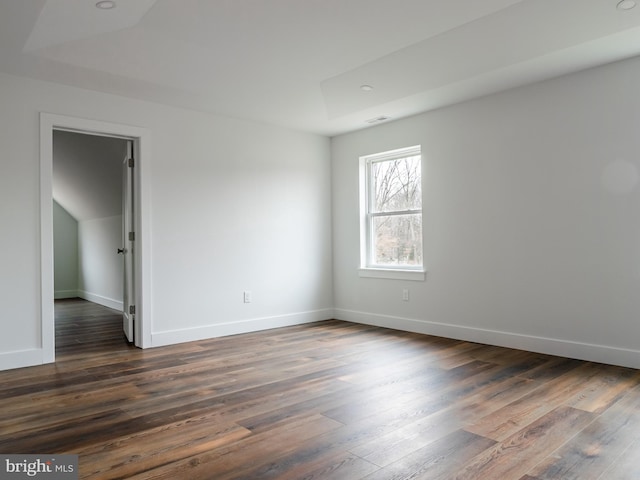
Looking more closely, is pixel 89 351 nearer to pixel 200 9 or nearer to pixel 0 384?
pixel 0 384

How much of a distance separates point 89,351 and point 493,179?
4038mm

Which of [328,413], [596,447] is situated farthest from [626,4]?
[328,413]

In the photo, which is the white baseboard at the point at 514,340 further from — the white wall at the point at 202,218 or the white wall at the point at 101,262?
the white wall at the point at 101,262

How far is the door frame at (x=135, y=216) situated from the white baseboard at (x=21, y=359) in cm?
4

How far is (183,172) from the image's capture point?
15.2ft

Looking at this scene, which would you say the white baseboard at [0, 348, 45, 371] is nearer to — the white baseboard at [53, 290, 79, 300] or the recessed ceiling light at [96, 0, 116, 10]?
the recessed ceiling light at [96, 0, 116, 10]

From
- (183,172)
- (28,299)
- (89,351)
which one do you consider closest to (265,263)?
(183,172)

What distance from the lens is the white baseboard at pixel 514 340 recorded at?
3.52 metres

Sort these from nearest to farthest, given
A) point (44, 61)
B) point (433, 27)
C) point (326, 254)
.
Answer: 1. point (433, 27)
2. point (44, 61)
3. point (326, 254)

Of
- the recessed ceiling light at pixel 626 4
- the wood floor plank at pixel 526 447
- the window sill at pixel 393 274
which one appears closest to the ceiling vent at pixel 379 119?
the window sill at pixel 393 274

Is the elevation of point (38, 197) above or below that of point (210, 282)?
above

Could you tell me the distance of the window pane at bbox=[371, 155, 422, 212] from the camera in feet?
16.7

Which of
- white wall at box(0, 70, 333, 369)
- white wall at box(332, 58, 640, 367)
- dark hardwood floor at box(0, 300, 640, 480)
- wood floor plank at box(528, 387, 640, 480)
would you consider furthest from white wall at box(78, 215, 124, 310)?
wood floor plank at box(528, 387, 640, 480)

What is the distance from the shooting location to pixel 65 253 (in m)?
8.63
